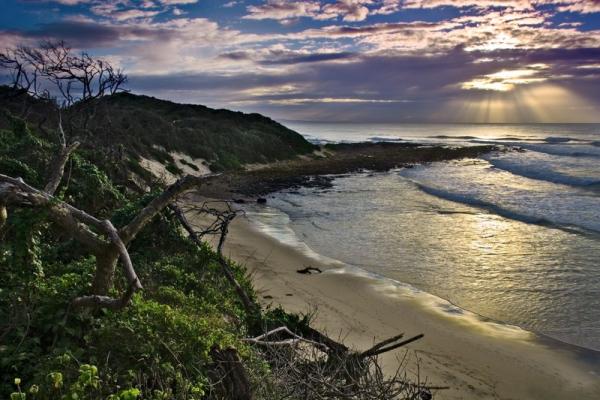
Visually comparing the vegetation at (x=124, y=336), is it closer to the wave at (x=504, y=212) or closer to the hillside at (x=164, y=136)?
the hillside at (x=164, y=136)

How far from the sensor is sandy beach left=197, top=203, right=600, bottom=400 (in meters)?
7.80

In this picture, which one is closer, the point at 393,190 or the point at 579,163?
the point at 393,190

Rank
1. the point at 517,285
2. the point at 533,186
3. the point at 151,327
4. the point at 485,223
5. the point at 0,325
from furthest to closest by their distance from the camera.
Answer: the point at 533,186
the point at 485,223
the point at 517,285
the point at 151,327
the point at 0,325

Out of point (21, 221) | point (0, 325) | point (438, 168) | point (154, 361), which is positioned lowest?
point (438, 168)

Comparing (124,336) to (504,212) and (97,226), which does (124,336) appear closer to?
(97,226)

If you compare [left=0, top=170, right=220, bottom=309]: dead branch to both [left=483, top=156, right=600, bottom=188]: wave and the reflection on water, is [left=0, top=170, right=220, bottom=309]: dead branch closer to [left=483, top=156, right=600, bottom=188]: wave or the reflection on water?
the reflection on water

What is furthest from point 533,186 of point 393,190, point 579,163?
point 579,163

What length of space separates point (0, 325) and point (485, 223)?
18.9m

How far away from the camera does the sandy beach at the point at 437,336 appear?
780cm

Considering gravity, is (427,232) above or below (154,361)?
below

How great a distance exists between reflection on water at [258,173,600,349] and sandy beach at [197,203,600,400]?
2.35ft

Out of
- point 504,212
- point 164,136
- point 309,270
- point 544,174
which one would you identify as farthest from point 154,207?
point 544,174

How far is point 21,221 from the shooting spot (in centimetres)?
487

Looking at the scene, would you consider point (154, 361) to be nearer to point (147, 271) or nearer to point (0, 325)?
point (0, 325)
